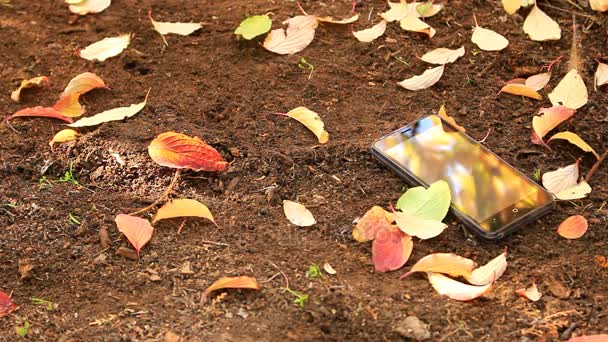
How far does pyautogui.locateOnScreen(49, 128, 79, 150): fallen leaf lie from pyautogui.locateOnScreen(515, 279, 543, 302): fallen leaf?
3.05 feet

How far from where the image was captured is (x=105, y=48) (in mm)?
2037

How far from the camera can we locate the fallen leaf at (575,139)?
172 cm

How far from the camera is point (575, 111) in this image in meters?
1.83

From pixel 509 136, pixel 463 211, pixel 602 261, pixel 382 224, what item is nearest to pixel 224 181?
pixel 382 224

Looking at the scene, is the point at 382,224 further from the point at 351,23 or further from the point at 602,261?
the point at 351,23

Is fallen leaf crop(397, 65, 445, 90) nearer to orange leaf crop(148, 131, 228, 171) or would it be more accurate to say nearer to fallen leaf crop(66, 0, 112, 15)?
orange leaf crop(148, 131, 228, 171)

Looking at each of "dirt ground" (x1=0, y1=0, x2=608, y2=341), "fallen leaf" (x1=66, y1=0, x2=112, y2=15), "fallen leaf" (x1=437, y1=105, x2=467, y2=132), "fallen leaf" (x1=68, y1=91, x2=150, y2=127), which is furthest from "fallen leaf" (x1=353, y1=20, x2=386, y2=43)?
"fallen leaf" (x1=66, y1=0, x2=112, y2=15)

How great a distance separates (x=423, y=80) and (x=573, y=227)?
495mm

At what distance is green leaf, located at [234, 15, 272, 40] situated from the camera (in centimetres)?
201

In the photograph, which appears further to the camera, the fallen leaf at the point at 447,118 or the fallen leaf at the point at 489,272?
the fallen leaf at the point at 447,118

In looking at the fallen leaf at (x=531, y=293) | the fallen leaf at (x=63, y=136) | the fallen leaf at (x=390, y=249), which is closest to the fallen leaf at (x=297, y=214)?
the fallen leaf at (x=390, y=249)

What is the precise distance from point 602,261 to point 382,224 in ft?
1.25

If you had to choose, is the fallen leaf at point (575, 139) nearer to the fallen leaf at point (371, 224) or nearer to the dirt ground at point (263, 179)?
the dirt ground at point (263, 179)

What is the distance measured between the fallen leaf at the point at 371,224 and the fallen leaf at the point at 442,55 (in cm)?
50
